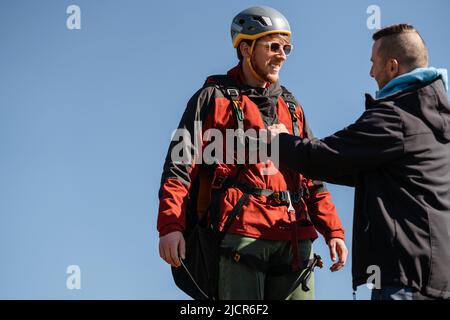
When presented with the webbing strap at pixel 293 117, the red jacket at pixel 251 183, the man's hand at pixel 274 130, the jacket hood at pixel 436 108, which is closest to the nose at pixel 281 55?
the red jacket at pixel 251 183

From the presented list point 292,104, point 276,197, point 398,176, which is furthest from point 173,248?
point 398,176

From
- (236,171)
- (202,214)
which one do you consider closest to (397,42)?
(236,171)

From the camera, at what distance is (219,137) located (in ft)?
26.1

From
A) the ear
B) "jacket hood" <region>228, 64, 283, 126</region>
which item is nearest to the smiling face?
"jacket hood" <region>228, 64, 283, 126</region>

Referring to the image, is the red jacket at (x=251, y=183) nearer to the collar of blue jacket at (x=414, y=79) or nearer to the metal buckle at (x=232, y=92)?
the metal buckle at (x=232, y=92)

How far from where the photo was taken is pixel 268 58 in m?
8.38

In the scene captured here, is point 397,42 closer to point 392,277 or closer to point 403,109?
point 403,109

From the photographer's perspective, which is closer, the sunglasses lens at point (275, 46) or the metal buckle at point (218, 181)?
the metal buckle at point (218, 181)

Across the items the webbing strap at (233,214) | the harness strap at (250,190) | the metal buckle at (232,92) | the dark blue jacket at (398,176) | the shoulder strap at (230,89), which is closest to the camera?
the dark blue jacket at (398,176)

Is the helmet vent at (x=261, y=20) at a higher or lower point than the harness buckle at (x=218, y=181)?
higher

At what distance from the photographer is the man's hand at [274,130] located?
298 inches

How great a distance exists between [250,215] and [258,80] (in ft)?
5.24

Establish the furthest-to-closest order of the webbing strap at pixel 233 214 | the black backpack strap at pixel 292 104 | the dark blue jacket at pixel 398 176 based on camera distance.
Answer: the black backpack strap at pixel 292 104 < the webbing strap at pixel 233 214 < the dark blue jacket at pixel 398 176

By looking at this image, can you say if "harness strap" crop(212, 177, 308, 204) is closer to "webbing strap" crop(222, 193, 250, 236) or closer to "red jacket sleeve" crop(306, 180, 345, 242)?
"webbing strap" crop(222, 193, 250, 236)
